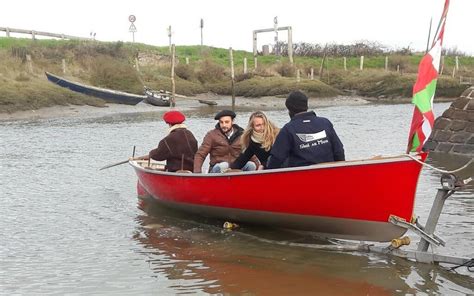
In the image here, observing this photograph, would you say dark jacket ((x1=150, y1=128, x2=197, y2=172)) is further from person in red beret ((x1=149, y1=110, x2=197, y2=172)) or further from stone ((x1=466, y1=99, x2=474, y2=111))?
stone ((x1=466, y1=99, x2=474, y2=111))

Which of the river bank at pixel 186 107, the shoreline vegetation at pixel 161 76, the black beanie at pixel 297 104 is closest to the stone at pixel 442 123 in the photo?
the black beanie at pixel 297 104

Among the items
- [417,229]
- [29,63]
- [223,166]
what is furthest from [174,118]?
[29,63]

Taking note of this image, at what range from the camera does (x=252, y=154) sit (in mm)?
8367

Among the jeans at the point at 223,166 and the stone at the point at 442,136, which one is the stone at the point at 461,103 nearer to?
the stone at the point at 442,136

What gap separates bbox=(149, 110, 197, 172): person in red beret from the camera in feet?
31.4

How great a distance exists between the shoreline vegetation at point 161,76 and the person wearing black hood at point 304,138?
2390 cm

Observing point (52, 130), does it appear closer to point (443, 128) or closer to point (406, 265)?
point (443, 128)

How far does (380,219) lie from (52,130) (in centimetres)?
1871

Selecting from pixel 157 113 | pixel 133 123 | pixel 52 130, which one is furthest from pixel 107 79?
pixel 52 130

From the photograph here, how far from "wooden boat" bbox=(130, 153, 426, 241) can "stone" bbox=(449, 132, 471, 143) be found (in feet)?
27.2

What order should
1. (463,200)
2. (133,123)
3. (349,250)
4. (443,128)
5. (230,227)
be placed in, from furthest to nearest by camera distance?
(133,123) → (443,128) → (463,200) → (230,227) → (349,250)

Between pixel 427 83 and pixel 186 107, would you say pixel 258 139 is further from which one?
pixel 186 107

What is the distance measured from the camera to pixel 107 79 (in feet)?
127

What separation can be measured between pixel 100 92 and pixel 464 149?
2300cm
